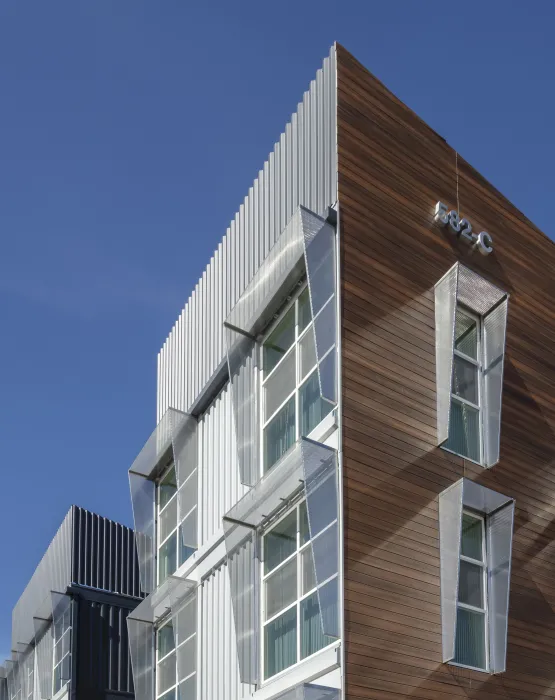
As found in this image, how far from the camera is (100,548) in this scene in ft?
102

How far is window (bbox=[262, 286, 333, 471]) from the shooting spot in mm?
17703

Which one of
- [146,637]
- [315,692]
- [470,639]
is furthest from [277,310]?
[146,637]

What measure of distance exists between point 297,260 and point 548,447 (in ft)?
17.7

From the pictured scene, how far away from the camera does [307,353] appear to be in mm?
18078

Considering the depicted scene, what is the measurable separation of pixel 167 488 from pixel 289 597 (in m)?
7.58

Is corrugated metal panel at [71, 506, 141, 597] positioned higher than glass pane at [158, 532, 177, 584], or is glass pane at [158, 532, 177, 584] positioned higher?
corrugated metal panel at [71, 506, 141, 597]

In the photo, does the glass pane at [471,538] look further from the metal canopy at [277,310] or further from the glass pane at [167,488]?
the glass pane at [167,488]

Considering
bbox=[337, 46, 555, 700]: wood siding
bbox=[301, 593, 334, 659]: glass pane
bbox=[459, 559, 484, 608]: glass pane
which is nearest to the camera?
bbox=[337, 46, 555, 700]: wood siding

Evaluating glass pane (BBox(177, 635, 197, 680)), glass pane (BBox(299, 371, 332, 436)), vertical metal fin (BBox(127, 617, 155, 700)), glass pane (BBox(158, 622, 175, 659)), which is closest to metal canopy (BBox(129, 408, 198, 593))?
vertical metal fin (BBox(127, 617, 155, 700))

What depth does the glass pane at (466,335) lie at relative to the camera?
1881cm

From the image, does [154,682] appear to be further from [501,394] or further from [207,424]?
[501,394]

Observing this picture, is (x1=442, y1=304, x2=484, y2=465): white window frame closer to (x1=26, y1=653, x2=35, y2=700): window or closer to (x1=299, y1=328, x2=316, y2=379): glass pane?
(x1=299, y1=328, x2=316, y2=379): glass pane

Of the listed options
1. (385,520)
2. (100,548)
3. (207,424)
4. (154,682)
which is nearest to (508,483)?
(385,520)

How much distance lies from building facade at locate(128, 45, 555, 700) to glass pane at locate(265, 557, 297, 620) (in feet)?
0.13
